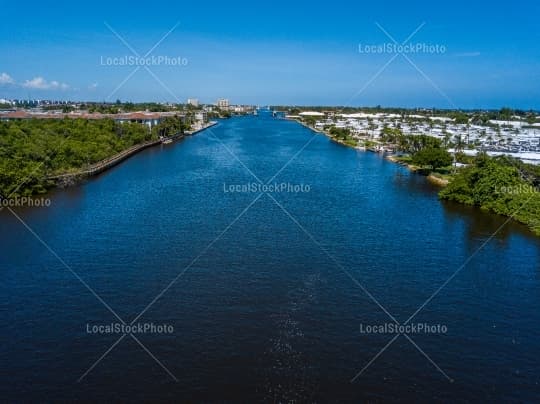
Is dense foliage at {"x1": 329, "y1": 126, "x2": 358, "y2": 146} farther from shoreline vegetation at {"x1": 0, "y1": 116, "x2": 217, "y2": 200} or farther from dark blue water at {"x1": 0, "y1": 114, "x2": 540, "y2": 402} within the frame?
dark blue water at {"x1": 0, "y1": 114, "x2": 540, "y2": 402}

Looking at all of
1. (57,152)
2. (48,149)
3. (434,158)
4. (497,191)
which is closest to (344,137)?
(434,158)

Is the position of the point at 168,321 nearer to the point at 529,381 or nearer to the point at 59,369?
the point at 59,369

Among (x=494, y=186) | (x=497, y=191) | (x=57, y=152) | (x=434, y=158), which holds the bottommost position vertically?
(x=497, y=191)

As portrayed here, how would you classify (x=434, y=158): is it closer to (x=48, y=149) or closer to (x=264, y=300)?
(x=48, y=149)

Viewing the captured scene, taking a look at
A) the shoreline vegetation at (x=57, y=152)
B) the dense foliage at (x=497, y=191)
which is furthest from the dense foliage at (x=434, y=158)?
the shoreline vegetation at (x=57, y=152)

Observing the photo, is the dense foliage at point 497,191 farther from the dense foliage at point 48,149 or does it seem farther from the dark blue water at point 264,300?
the dense foliage at point 48,149

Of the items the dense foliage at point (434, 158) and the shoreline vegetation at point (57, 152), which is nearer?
the shoreline vegetation at point (57, 152)

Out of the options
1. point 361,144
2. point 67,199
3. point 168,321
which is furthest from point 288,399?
point 361,144

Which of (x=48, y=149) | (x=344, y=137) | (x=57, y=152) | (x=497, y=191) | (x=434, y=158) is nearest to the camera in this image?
(x=497, y=191)
